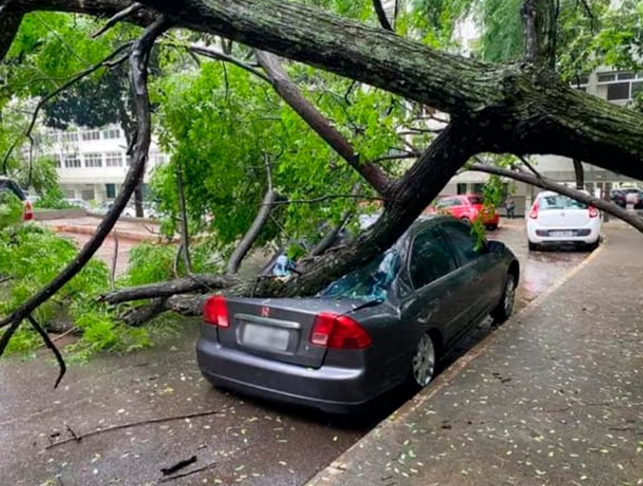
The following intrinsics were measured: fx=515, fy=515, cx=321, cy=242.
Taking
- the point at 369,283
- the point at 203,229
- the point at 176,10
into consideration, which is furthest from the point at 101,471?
the point at 203,229

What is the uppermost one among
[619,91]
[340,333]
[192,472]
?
[619,91]

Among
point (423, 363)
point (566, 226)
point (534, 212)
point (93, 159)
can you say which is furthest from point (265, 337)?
point (93, 159)

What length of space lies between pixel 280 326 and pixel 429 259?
1864 mm

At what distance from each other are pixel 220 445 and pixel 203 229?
4249 millimetres

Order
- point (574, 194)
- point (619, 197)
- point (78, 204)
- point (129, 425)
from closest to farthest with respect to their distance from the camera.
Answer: point (574, 194) < point (129, 425) < point (78, 204) < point (619, 197)

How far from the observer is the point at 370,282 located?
178 inches

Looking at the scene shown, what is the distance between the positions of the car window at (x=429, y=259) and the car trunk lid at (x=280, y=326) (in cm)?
89

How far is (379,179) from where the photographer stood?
355 centimetres

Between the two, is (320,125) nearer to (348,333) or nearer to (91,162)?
(348,333)

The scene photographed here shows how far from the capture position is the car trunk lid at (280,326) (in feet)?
12.8

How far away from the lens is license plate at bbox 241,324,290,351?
4.00 metres

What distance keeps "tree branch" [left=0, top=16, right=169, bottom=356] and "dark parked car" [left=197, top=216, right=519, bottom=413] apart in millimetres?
2208

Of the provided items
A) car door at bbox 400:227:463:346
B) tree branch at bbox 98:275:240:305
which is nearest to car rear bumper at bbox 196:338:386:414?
car door at bbox 400:227:463:346

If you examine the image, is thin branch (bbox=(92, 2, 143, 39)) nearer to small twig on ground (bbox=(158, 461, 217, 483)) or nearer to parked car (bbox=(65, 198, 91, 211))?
small twig on ground (bbox=(158, 461, 217, 483))
